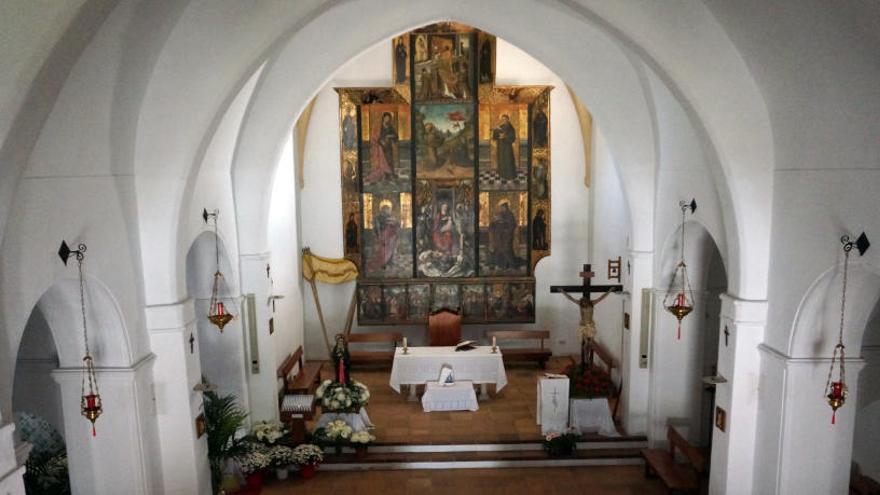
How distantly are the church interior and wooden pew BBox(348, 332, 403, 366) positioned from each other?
11 cm

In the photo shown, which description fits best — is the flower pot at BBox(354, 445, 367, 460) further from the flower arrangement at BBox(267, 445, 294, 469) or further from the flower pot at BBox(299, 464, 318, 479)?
the flower arrangement at BBox(267, 445, 294, 469)

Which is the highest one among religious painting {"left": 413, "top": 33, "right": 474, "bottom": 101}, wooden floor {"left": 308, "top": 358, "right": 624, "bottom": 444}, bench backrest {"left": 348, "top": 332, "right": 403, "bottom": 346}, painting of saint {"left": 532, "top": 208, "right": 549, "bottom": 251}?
religious painting {"left": 413, "top": 33, "right": 474, "bottom": 101}

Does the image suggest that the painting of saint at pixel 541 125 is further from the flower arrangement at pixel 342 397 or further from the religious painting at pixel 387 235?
the flower arrangement at pixel 342 397

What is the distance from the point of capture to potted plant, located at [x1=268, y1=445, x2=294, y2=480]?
1021 centimetres

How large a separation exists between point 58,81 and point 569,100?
1324cm

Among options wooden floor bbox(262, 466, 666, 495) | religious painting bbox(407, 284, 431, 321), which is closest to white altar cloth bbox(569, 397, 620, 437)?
wooden floor bbox(262, 466, 666, 495)

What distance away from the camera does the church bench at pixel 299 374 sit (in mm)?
13430

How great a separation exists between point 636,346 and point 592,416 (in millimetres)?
1507

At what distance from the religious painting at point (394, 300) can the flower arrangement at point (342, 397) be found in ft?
14.9

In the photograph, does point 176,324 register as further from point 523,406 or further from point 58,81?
point 523,406

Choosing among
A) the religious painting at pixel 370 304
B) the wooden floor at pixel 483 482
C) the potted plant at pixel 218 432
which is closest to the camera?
the potted plant at pixel 218 432

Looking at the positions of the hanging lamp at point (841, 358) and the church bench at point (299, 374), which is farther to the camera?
the church bench at point (299, 374)

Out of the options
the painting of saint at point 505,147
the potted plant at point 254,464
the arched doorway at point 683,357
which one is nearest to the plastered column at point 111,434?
the potted plant at point 254,464

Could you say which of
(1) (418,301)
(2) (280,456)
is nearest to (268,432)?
(2) (280,456)
